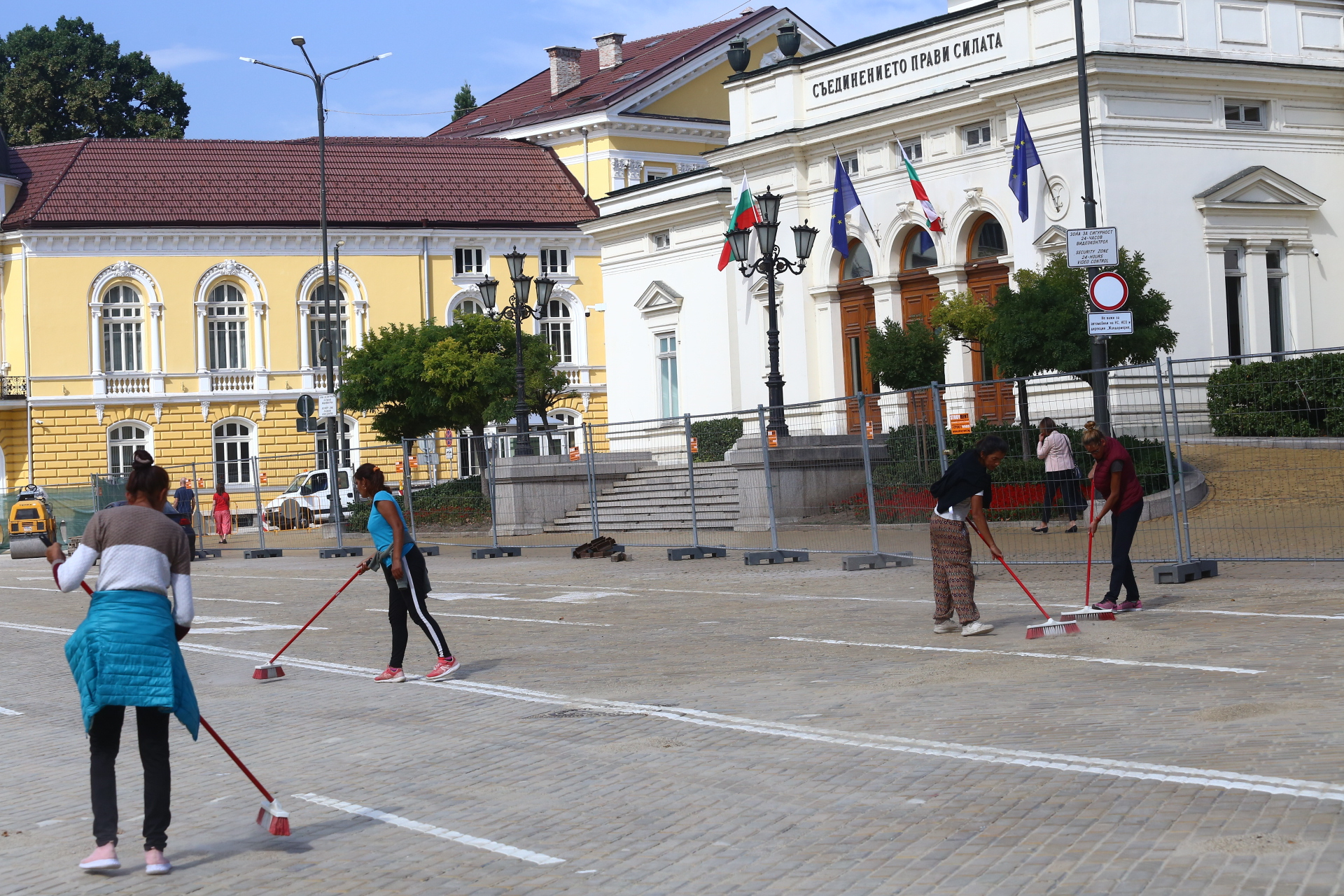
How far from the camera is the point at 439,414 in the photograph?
41500 mm

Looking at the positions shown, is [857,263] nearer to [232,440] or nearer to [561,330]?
[561,330]

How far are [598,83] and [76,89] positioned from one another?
77.6 ft

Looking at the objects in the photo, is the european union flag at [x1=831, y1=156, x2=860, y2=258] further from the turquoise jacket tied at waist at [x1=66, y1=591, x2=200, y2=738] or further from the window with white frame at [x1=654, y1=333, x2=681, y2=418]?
the turquoise jacket tied at waist at [x1=66, y1=591, x2=200, y2=738]

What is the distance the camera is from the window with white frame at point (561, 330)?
199 feet

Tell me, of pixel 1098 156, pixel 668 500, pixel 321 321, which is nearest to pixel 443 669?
pixel 668 500

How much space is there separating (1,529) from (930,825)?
138 ft

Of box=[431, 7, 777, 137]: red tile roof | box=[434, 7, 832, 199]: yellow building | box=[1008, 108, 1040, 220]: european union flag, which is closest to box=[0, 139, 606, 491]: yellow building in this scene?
box=[434, 7, 832, 199]: yellow building

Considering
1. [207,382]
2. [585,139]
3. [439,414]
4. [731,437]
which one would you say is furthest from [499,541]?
[585,139]

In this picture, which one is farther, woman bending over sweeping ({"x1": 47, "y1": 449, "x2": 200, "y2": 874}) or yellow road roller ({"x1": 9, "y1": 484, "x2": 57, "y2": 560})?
yellow road roller ({"x1": 9, "y1": 484, "x2": 57, "y2": 560})

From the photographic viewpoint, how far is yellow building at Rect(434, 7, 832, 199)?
199 ft

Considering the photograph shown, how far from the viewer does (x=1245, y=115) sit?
32500 mm

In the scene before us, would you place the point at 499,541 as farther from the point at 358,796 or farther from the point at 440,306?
the point at 440,306

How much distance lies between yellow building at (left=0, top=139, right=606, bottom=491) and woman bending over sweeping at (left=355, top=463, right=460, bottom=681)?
43403mm

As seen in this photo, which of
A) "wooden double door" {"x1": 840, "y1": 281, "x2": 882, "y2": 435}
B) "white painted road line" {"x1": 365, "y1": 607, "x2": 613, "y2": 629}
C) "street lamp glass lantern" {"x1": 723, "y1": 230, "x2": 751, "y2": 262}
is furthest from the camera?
"wooden double door" {"x1": 840, "y1": 281, "x2": 882, "y2": 435}
